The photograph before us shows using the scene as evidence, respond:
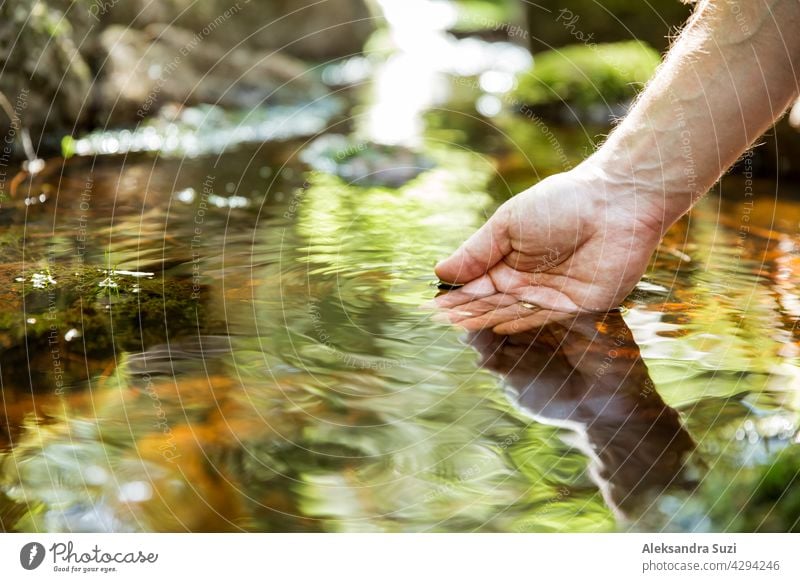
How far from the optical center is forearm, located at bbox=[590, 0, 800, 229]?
191cm

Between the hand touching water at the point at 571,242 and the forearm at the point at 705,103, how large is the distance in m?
0.05

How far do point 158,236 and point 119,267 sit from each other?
0.40m

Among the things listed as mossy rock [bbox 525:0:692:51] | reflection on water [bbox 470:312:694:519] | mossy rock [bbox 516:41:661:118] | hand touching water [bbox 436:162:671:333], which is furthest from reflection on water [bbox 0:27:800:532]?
mossy rock [bbox 525:0:692:51]

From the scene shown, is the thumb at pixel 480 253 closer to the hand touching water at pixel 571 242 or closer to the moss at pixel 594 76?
the hand touching water at pixel 571 242

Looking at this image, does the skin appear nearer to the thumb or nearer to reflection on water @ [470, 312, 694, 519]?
the thumb

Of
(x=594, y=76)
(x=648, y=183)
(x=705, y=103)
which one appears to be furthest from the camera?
(x=594, y=76)

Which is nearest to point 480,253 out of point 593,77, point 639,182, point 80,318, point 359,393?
point 639,182

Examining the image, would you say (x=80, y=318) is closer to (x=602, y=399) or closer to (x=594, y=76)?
(x=602, y=399)

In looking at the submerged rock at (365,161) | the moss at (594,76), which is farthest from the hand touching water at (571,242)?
the moss at (594,76)

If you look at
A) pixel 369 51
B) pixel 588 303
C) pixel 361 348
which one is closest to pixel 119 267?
pixel 361 348

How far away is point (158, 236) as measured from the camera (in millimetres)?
2811

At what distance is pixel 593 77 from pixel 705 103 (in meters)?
5.10

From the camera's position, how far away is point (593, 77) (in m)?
6.79

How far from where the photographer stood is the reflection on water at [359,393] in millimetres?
1426
